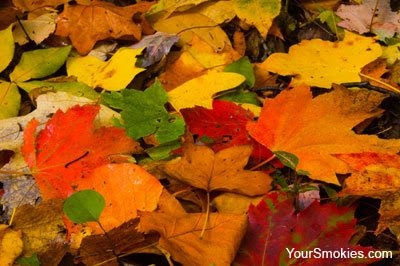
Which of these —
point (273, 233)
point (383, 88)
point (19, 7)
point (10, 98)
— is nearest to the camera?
point (273, 233)

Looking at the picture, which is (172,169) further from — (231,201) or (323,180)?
(323,180)

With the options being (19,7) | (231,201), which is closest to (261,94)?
(231,201)

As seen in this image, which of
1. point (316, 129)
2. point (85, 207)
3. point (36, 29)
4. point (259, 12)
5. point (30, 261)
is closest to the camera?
point (85, 207)

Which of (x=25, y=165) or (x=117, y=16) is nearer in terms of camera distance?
(x=25, y=165)

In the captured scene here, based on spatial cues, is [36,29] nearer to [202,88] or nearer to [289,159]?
[202,88]

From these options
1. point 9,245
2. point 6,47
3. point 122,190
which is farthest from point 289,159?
point 6,47

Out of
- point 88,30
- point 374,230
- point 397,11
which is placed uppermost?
point 397,11

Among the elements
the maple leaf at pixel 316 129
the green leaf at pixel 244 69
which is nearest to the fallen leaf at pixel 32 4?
the green leaf at pixel 244 69

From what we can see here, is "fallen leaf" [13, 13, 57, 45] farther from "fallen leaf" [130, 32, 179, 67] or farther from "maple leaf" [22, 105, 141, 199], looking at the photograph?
"maple leaf" [22, 105, 141, 199]

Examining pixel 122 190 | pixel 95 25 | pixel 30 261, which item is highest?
pixel 95 25
